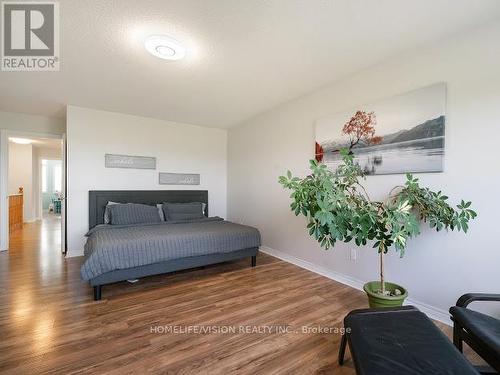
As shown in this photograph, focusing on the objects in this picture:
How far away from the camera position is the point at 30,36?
6.75ft

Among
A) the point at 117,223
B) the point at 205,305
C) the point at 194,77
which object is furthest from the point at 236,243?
the point at 194,77

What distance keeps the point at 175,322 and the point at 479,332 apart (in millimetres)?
2042

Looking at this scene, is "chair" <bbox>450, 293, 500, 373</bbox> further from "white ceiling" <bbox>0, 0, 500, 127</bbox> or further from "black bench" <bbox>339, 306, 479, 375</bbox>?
"white ceiling" <bbox>0, 0, 500, 127</bbox>

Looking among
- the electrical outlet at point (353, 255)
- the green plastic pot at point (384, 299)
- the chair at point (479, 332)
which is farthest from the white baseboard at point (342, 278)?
the chair at point (479, 332)

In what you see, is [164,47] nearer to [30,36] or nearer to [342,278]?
[30,36]

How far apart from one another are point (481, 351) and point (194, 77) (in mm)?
3253

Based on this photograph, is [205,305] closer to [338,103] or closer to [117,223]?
[117,223]

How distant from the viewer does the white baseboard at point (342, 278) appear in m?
2.07

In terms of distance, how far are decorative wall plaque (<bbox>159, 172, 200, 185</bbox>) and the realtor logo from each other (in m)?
2.30

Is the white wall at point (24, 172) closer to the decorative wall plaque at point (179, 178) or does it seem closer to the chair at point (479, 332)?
the decorative wall plaque at point (179, 178)

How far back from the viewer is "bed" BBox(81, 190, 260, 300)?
2.37m

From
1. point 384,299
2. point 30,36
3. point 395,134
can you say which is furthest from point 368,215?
point 30,36

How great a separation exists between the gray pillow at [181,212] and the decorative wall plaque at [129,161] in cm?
86

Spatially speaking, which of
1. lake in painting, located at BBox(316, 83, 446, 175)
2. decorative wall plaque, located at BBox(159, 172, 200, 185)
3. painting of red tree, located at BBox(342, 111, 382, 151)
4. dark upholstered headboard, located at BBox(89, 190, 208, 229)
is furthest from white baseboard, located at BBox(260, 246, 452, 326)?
decorative wall plaque, located at BBox(159, 172, 200, 185)
